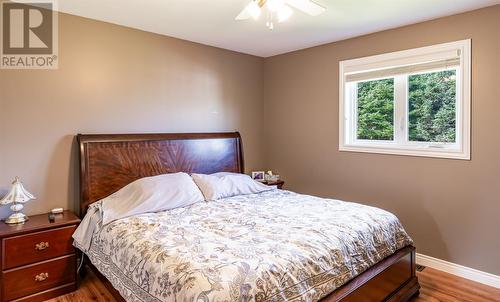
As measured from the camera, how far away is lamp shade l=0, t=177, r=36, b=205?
2.44 meters

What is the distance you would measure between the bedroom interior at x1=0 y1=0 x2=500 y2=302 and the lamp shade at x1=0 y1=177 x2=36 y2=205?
2cm

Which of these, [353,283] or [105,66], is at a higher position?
[105,66]

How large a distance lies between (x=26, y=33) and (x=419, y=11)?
335cm

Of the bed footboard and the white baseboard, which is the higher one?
the bed footboard

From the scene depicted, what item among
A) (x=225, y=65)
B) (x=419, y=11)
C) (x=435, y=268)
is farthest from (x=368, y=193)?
(x=225, y=65)

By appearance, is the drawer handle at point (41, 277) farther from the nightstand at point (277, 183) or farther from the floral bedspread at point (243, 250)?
the nightstand at point (277, 183)

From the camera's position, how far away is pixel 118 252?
2145 millimetres

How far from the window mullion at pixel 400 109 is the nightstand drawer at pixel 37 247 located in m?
3.18

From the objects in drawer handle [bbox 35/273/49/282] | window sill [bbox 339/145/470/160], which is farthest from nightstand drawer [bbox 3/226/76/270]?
window sill [bbox 339/145/470/160]

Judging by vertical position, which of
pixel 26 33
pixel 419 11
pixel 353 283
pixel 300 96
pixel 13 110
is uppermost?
pixel 419 11

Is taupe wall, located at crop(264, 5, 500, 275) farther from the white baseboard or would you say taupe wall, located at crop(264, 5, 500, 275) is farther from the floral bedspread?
the floral bedspread

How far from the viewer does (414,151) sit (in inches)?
124

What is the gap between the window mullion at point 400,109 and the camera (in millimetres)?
3287

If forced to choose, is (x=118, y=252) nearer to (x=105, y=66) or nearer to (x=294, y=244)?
(x=294, y=244)
